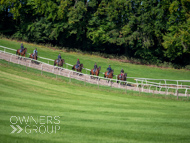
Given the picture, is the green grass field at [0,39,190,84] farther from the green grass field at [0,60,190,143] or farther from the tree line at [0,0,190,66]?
the green grass field at [0,60,190,143]

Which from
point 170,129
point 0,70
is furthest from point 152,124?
point 0,70

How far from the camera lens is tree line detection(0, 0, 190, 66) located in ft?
141

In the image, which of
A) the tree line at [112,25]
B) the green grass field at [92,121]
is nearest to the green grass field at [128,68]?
the tree line at [112,25]

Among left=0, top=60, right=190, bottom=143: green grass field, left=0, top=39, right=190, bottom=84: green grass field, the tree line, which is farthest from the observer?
the tree line

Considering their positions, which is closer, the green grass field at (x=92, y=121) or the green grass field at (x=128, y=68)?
the green grass field at (x=92, y=121)

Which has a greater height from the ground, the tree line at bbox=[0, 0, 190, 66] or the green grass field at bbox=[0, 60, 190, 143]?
the tree line at bbox=[0, 0, 190, 66]

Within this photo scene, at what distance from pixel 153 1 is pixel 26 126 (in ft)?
124

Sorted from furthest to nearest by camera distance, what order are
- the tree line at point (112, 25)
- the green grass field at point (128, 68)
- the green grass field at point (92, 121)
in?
the tree line at point (112, 25)
the green grass field at point (128, 68)
the green grass field at point (92, 121)

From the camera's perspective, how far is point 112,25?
46.7m

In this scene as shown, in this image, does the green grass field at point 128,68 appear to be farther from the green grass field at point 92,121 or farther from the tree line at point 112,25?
the green grass field at point 92,121

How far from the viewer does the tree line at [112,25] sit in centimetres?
4291

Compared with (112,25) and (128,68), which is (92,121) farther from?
(112,25)

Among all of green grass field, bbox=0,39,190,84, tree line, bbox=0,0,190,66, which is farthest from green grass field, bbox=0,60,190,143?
tree line, bbox=0,0,190,66

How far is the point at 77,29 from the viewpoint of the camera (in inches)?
1919
